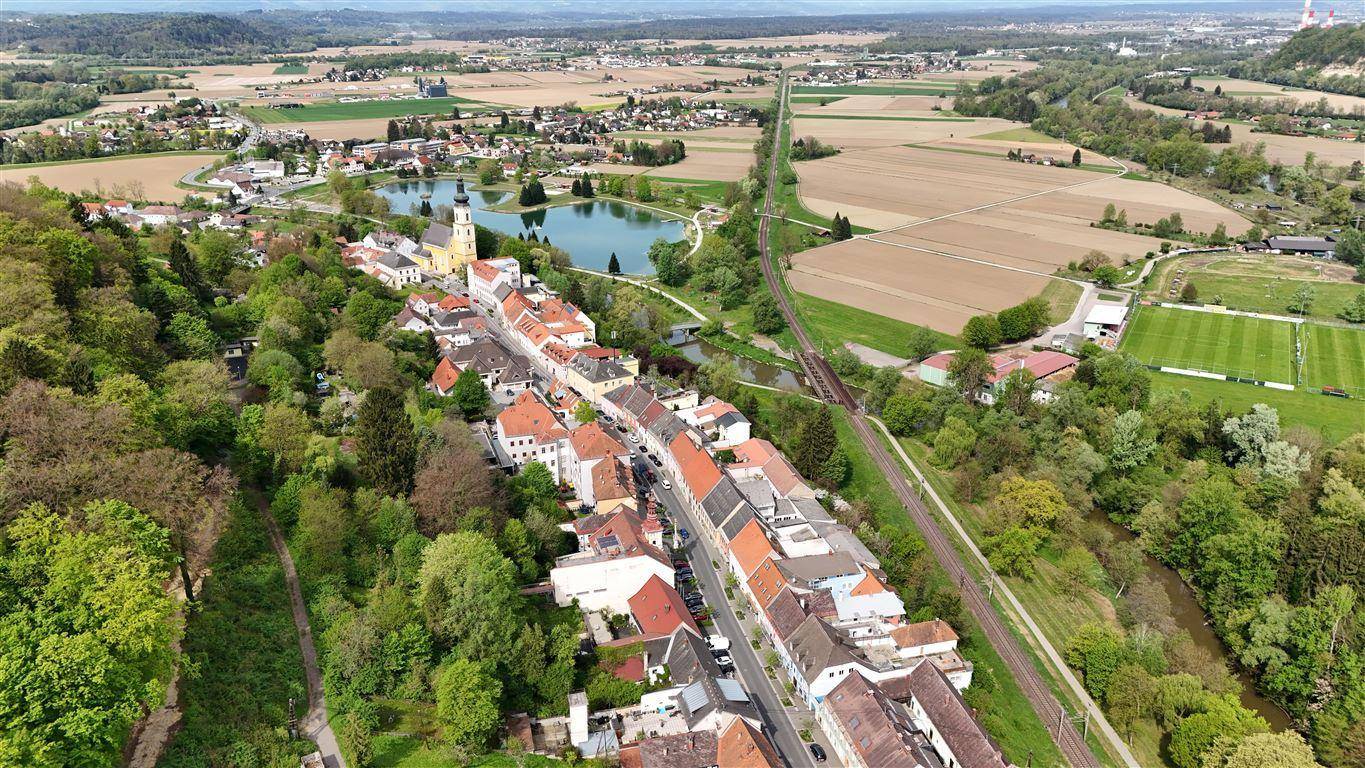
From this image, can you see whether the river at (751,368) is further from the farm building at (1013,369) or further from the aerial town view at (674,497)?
the farm building at (1013,369)

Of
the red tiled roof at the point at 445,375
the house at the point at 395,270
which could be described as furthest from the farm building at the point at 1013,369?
the house at the point at 395,270

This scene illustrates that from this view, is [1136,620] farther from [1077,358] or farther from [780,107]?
[780,107]

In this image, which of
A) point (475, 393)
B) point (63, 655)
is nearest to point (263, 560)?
point (63, 655)

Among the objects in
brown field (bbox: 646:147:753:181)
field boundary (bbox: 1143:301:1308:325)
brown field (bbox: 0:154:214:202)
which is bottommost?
field boundary (bbox: 1143:301:1308:325)

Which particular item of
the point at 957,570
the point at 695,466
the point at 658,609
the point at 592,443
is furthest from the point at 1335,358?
the point at 658,609

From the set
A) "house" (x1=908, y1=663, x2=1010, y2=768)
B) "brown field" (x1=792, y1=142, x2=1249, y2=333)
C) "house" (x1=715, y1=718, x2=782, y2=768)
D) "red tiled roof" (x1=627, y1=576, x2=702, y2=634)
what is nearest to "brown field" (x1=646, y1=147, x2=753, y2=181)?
"brown field" (x1=792, y1=142, x2=1249, y2=333)

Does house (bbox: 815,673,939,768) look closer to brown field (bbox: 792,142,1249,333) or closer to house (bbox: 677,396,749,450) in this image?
house (bbox: 677,396,749,450)

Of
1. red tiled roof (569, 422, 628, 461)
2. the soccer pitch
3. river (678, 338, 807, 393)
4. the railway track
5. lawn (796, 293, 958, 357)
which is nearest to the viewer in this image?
the railway track

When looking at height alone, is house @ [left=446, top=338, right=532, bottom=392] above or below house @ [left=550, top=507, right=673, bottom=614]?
above
